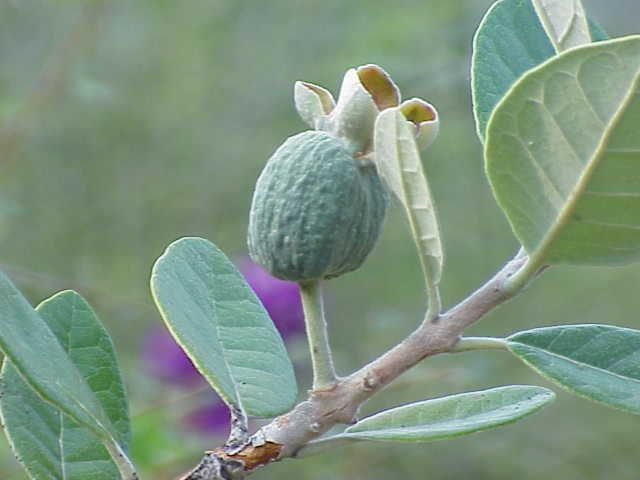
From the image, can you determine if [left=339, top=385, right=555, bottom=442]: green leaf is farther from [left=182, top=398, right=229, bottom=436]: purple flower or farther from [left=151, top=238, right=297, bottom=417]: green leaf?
[left=182, top=398, right=229, bottom=436]: purple flower

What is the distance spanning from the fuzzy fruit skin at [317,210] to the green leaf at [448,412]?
0.31 ft

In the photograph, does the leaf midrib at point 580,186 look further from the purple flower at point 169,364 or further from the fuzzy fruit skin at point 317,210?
the purple flower at point 169,364

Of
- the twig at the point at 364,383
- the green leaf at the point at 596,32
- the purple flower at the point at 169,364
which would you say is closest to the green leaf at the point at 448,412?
the twig at the point at 364,383

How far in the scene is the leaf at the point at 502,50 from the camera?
70 centimetres

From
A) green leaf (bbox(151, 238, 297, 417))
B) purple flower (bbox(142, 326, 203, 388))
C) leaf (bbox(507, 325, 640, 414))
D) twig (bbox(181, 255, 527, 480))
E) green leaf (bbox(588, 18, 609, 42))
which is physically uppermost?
green leaf (bbox(588, 18, 609, 42))

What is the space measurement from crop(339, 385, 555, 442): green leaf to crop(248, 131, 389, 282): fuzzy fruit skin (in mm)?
95

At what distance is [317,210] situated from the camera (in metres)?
0.66

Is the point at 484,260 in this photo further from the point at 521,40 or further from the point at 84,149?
the point at 521,40

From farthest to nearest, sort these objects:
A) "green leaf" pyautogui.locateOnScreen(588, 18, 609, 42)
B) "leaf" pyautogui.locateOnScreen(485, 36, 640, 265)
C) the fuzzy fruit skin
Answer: "green leaf" pyautogui.locateOnScreen(588, 18, 609, 42) < the fuzzy fruit skin < "leaf" pyautogui.locateOnScreen(485, 36, 640, 265)

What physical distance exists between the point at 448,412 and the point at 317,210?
0.14 m

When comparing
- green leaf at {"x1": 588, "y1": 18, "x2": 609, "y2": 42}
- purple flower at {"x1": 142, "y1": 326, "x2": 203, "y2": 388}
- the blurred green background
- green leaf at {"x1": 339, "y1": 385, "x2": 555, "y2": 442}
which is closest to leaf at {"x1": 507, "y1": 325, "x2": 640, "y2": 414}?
green leaf at {"x1": 339, "y1": 385, "x2": 555, "y2": 442}

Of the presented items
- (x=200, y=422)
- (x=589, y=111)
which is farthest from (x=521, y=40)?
(x=200, y=422)

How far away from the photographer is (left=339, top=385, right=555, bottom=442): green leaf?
62 centimetres

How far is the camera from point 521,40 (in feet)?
2.46
